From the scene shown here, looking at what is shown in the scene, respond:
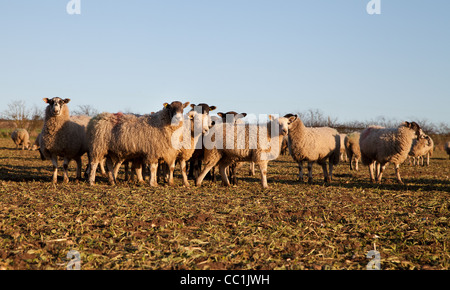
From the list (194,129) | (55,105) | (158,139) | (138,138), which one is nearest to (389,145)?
(194,129)

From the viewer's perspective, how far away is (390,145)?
12578mm

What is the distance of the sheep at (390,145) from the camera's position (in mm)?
12523

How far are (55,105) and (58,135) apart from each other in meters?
0.87

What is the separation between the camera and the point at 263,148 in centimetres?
1062

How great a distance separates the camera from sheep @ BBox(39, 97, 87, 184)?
34.9ft

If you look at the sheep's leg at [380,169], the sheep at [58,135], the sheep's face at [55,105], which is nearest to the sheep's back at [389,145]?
the sheep's leg at [380,169]

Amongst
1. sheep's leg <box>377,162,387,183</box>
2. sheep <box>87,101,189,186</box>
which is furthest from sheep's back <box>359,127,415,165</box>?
sheep <box>87,101,189,186</box>

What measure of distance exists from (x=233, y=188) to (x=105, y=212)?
465 centimetres

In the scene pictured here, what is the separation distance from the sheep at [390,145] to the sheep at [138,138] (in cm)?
699

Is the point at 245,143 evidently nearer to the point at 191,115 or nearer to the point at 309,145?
the point at 191,115

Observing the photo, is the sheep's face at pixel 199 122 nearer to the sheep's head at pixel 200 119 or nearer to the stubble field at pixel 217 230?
the sheep's head at pixel 200 119

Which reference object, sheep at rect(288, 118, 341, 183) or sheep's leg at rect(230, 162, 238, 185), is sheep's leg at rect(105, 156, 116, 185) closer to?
sheep's leg at rect(230, 162, 238, 185)

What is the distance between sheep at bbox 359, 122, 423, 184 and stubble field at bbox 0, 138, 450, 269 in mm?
3806

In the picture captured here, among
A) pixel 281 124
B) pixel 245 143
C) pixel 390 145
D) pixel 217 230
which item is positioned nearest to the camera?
pixel 217 230
